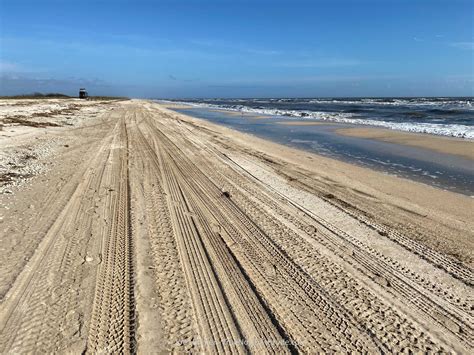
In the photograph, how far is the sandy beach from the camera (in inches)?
113

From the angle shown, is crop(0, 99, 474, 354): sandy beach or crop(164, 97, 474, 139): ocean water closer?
crop(0, 99, 474, 354): sandy beach

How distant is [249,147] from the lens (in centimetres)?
1360

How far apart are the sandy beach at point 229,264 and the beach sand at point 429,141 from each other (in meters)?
6.85

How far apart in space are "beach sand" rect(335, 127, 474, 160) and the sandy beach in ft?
22.5

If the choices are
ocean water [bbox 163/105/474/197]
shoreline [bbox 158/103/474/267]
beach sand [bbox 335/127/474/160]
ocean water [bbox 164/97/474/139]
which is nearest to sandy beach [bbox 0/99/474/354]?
shoreline [bbox 158/103/474/267]

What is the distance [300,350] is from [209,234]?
2426 mm

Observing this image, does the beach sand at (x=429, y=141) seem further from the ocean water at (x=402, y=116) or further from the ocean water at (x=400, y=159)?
the ocean water at (x=402, y=116)

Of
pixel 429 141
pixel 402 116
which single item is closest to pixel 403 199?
pixel 429 141

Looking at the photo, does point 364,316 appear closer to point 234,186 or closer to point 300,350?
point 300,350

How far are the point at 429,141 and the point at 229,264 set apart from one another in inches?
614

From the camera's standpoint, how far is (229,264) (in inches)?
159

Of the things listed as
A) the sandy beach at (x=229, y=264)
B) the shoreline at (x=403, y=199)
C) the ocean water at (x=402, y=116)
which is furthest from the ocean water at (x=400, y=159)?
the ocean water at (x=402, y=116)

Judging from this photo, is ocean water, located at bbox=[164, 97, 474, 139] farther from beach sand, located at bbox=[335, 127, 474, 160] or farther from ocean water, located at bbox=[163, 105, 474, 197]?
ocean water, located at bbox=[163, 105, 474, 197]

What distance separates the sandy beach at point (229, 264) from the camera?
2.87m
